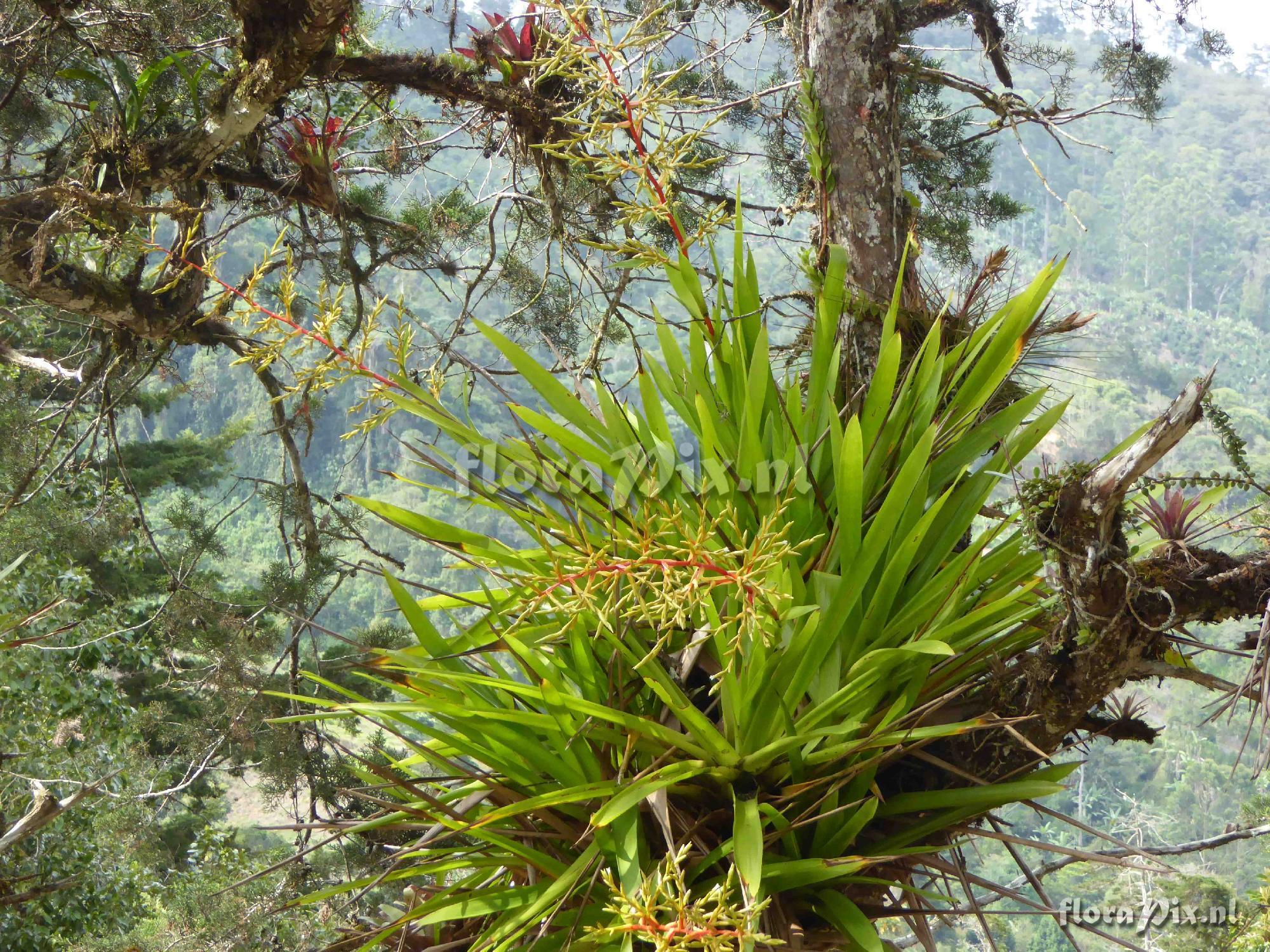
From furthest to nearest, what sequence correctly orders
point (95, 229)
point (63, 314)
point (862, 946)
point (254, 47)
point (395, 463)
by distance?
1. point (395, 463)
2. point (63, 314)
3. point (95, 229)
4. point (254, 47)
5. point (862, 946)

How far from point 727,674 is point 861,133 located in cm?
94

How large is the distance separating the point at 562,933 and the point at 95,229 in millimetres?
1464

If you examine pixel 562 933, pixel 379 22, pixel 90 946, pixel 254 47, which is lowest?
pixel 90 946

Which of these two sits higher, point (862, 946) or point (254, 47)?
point (254, 47)

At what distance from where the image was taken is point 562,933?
3.21 feet

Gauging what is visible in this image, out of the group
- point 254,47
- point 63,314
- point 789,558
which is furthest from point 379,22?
point 789,558

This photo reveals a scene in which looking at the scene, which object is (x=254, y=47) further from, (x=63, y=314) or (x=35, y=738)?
(x=63, y=314)

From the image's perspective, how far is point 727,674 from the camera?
88cm

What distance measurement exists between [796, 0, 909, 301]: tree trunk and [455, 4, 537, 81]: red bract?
0.88 metres

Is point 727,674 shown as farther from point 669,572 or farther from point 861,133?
point 861,133

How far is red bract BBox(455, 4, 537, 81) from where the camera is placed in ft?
6.88

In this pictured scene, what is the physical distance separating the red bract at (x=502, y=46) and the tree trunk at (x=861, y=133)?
878 mm

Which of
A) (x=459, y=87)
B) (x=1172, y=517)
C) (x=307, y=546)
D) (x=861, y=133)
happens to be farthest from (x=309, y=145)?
(x=1172, y=517)

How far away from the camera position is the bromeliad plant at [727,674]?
908 millimetres
